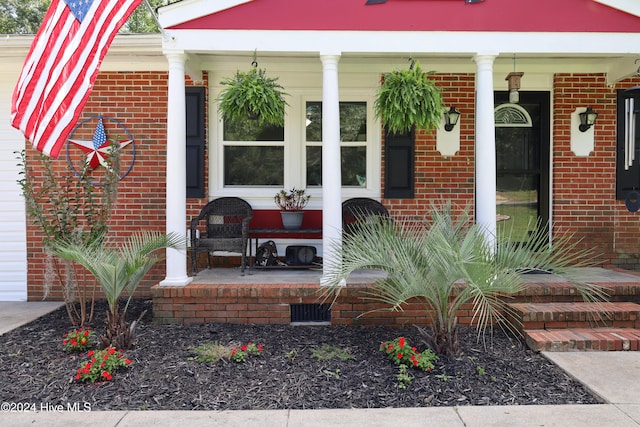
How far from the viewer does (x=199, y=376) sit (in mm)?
3500

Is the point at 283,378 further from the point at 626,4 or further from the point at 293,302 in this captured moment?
the point at 626,4

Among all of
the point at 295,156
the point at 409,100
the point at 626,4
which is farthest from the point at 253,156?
the point at 626,4

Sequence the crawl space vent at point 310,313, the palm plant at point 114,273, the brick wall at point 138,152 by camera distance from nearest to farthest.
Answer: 1. the palm plant at point 114,273
2. the crawl space vent at point 310,313
3. the brick wall at point 138,152

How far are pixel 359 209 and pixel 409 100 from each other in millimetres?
1773

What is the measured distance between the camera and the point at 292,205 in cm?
587

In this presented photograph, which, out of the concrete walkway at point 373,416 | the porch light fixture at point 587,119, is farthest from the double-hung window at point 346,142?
the concrete walkway at point 373,416

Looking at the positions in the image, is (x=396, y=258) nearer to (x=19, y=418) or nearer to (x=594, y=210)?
(x=19, y=418)

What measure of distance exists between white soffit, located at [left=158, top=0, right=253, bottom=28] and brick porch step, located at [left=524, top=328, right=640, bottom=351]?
4.23 m

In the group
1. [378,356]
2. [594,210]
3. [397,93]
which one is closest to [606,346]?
[378,356]

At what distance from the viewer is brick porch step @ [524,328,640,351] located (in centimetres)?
398

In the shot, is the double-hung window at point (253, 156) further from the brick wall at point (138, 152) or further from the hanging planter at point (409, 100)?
the hanging planter at point (409, 100)

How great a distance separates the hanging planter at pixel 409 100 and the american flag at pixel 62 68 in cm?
239

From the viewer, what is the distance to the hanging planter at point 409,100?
4289 mm

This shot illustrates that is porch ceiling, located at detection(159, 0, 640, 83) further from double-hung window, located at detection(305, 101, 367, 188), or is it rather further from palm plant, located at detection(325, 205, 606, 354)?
palm plant, located at detection(325, 205, 606, 354)
